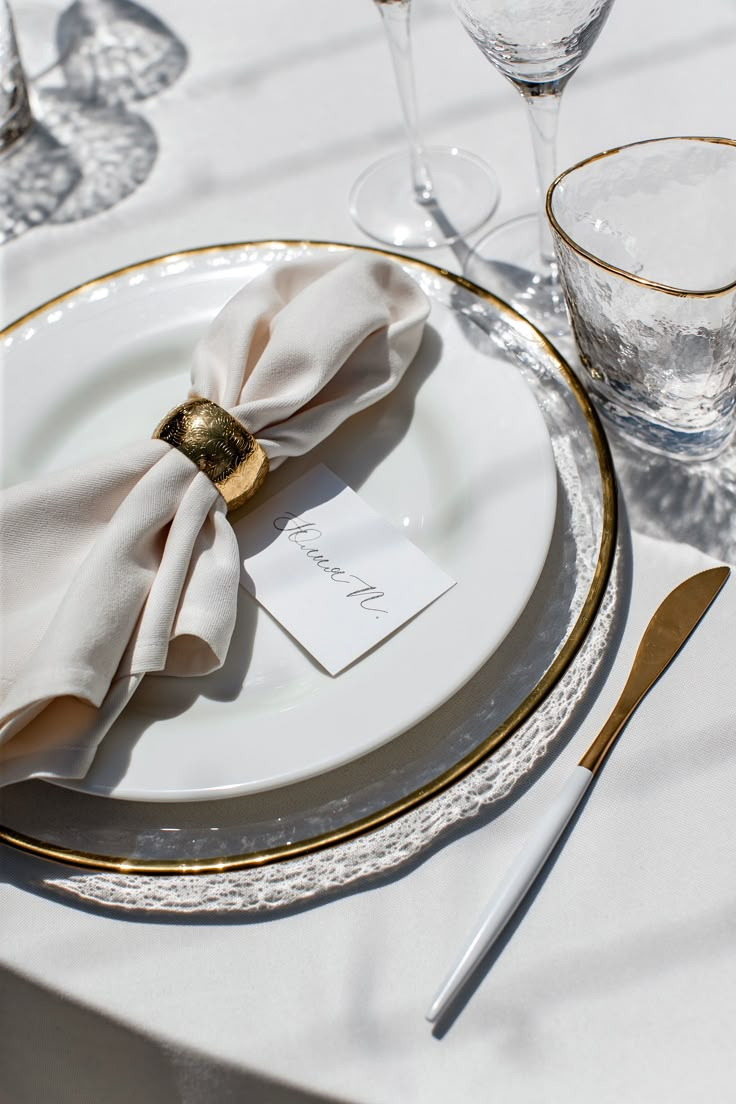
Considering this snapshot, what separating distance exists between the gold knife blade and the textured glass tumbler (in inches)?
3.6

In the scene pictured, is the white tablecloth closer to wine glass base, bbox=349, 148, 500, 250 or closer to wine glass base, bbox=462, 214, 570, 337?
wine glass base, bbox=462, 214, 570, 337

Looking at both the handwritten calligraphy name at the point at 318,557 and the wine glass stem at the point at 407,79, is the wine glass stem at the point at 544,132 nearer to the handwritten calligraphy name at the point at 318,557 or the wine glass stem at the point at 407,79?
the wine glass stem at the point at 407,79

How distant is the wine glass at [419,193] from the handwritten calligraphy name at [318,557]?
0.29m

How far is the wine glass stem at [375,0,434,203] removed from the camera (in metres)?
0.66

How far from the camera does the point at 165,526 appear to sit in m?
0.53

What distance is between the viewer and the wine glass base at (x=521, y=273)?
0.67 meters

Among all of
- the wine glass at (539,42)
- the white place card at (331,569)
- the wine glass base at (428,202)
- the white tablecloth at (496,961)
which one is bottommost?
the white tablecloth at (496,961)

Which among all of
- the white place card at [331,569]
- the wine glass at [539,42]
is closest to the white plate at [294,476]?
the white place card at [331,569]

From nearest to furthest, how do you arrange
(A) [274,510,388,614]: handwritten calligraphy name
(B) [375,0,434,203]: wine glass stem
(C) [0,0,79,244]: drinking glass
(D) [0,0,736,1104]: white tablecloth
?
(D) [0,0,736,1104]: white tablecloth → (A) [274,510,388,614]: handwritten calligraphy name → (B) [375,0,434,203]: wine glass stem → (C) [0,0,79,244]: drinking glass

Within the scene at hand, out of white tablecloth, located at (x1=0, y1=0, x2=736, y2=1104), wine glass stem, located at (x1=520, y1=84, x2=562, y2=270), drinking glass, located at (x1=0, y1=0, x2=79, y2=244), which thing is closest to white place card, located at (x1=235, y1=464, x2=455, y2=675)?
white tablecloth, located at (x1=0, y1=0, x2=736, y2=1104)

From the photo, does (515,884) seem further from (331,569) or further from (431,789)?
(331,569)

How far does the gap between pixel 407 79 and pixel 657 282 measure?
0.29m

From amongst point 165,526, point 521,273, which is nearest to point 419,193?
A: point 521,273

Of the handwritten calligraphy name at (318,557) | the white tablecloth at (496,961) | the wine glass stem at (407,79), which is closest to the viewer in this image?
the white tablecloth at (496,961)
